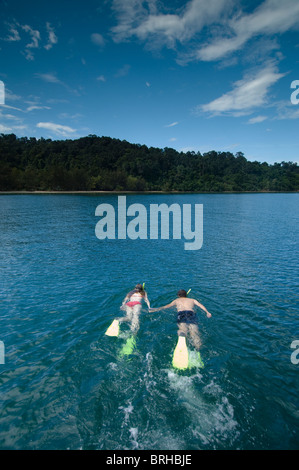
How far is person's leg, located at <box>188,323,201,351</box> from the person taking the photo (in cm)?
1110

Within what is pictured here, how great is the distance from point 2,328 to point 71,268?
32.0ft

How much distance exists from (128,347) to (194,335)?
10.6 feet

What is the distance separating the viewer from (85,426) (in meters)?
7.23

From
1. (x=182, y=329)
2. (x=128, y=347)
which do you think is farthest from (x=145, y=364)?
(x=182, y=329)

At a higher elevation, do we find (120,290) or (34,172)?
(34,172)

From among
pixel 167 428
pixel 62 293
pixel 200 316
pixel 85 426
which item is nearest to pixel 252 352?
pixel 200 316

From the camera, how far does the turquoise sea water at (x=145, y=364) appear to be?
7.08m

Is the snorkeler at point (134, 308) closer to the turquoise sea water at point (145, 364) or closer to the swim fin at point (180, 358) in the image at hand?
the turquoise sea water at point (145, 364)

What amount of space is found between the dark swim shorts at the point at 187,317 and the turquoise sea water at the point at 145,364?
0.90m

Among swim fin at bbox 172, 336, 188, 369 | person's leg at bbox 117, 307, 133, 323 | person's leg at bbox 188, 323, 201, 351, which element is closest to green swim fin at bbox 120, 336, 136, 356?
person's leg at bbox 117, 307, 133, 323

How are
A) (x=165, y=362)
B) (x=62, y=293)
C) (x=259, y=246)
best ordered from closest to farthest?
(x=165, y=362) → (x=62, y=293) → (x=259, y=246)

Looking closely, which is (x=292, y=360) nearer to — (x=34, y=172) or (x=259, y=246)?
(x=259, y=246)

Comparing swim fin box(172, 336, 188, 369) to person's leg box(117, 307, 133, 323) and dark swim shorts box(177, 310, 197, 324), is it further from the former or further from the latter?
person's leg box(117, 307, 133, 323)

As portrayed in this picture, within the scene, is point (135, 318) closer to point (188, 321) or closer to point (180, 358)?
point (188, 321)
